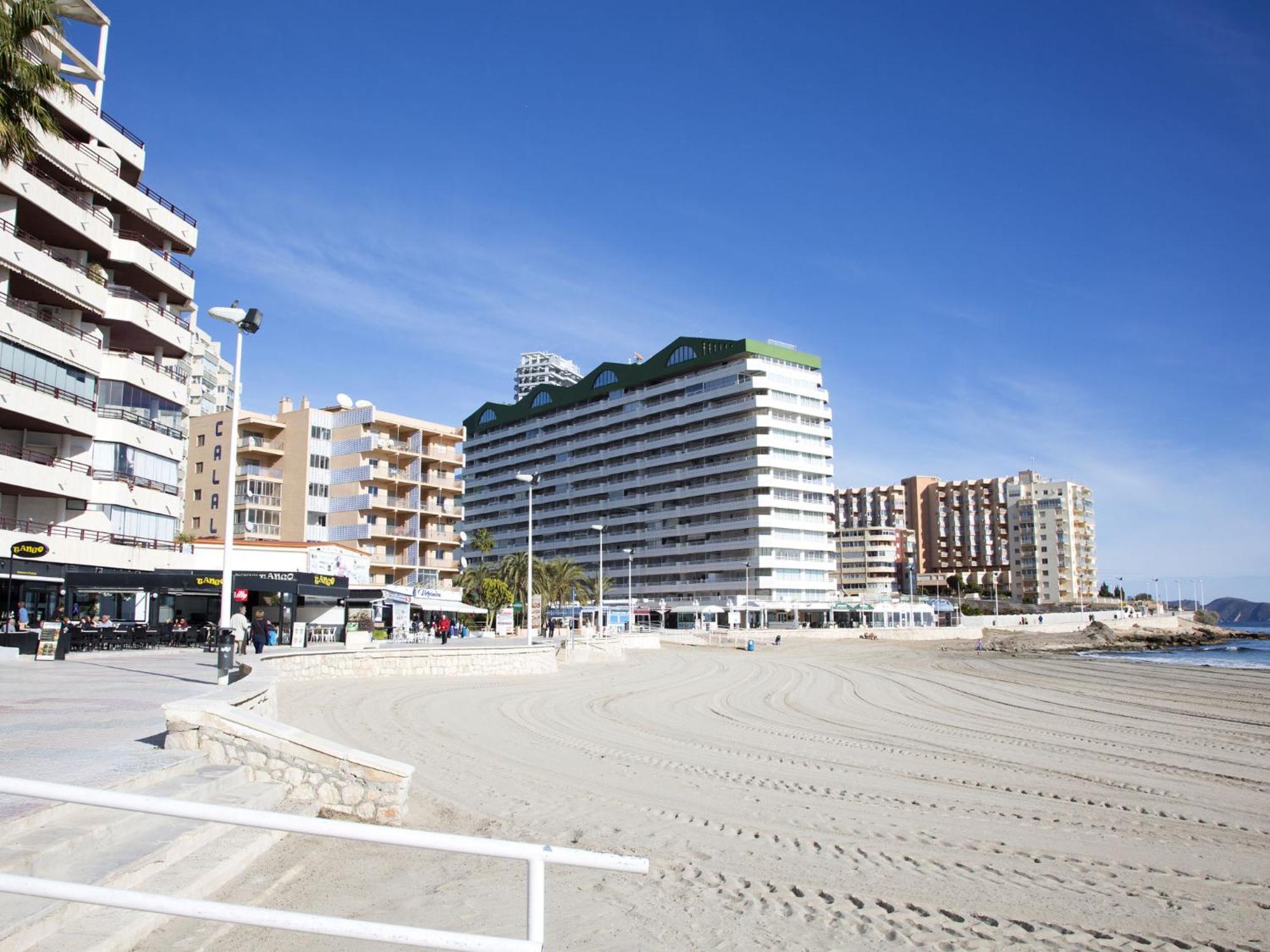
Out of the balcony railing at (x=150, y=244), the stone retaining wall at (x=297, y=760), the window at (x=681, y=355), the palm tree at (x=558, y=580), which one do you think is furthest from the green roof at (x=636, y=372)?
the stone retaining wall at (x=297, y=760)

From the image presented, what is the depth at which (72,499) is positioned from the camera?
34125 mm

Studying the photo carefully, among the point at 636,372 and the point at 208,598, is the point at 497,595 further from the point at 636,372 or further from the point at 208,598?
the point at 636,372

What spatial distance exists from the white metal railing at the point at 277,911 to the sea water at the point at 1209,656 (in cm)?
5700

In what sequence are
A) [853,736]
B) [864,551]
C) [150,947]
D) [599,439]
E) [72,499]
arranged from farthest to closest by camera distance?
[864,551], [599,439], [72,499], [853,736], [150,947]

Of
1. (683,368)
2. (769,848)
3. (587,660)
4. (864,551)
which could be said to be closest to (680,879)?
(769,848)

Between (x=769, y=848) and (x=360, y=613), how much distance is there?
48230 mm

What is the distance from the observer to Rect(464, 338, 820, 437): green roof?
110 meters

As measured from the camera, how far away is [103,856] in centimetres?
591

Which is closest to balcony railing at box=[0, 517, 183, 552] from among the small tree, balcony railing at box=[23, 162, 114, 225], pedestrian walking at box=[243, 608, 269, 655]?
pedestrian walking at box=[243, 608, 269, 655]

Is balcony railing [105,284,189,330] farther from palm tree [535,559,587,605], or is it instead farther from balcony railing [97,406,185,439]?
palm tree [535,559,587,605]

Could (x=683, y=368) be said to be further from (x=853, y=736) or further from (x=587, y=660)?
(x=853, y=736)

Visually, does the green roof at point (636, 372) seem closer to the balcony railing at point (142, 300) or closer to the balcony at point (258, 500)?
the balcony at point (258, 500)

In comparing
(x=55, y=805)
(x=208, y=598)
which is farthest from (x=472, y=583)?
(x=55, y=805)

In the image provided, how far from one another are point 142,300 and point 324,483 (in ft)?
96.1
